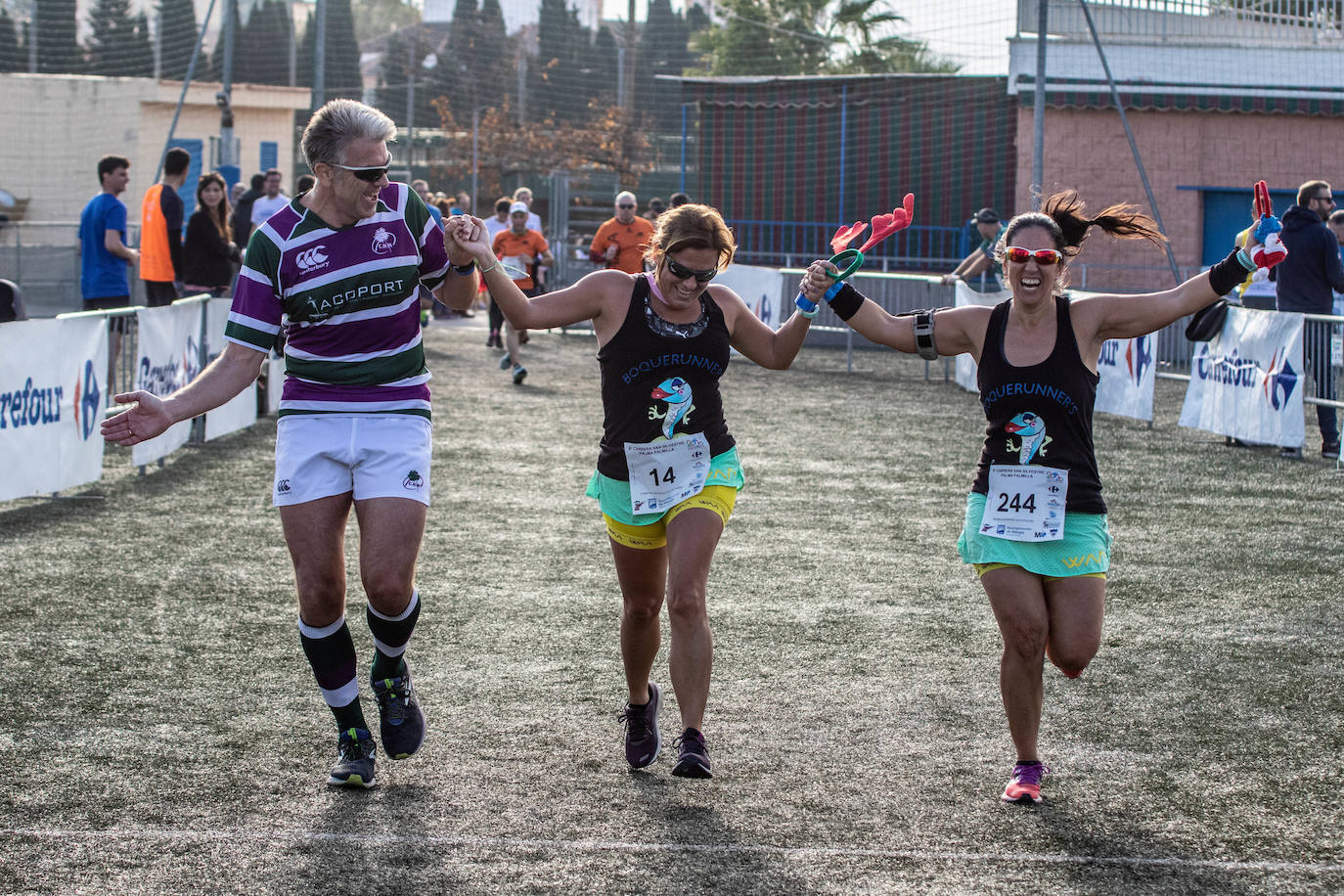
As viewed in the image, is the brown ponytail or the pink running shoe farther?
the brown ponytail

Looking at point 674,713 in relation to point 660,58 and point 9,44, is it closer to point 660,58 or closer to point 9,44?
point 9,44

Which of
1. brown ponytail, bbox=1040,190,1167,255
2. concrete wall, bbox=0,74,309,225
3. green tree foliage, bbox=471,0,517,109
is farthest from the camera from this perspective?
green tree foliage, bbox=471,0,517,109

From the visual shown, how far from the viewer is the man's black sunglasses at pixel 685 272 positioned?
4789 mm

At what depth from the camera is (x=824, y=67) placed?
47875 mm

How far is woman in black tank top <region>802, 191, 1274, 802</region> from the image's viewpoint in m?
4.64

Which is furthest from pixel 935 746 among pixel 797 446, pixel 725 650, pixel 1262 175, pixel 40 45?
pixel 40 45

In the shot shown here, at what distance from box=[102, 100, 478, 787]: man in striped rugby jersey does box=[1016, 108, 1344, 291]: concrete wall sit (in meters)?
21.0

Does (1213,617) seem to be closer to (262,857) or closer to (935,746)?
(935,746)

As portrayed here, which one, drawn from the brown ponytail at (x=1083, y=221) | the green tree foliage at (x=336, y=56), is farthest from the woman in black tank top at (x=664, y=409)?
the green tree foliage at (x=336, y=56)

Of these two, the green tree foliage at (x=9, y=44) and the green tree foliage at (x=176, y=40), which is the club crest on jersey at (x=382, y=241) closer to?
the green tree foliage at (x=176, y=40)

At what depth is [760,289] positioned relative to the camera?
20672mm

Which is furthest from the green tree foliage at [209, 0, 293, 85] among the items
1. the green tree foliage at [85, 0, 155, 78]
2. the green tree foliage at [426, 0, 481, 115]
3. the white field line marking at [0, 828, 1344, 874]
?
the white field line marking at [0, 828, 1344, 874]

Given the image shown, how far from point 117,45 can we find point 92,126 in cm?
298

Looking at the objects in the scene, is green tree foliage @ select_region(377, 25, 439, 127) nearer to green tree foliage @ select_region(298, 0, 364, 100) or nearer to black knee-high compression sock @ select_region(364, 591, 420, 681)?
green tree foliage @ select_region(298, 0, 364, 100)
